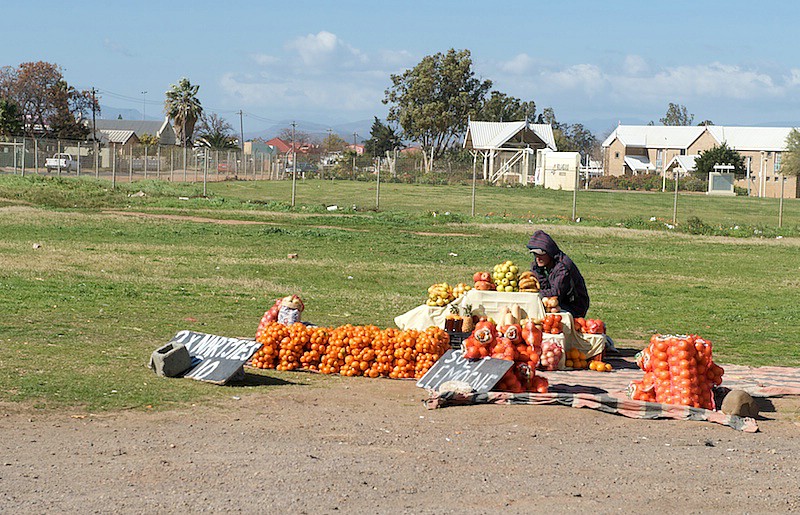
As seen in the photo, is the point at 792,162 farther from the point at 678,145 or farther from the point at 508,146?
the point at 508,146

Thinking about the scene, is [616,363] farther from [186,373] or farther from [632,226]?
[632,226]

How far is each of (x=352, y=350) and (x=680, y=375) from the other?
3483 mm

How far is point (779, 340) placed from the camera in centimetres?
1566

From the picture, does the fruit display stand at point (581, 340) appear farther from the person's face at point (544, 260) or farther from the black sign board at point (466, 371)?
the black sign board at point (466, 371)

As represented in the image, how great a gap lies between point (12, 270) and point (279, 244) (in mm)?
8764

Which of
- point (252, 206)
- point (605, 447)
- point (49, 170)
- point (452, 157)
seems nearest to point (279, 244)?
point (252, 206)

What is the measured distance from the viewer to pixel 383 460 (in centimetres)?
826

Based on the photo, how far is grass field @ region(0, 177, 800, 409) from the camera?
1227 cm

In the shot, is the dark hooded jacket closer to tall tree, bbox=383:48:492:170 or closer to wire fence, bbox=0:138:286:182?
wire fence, bbox=0:138:286:182

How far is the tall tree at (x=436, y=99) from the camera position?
11038 centimetres

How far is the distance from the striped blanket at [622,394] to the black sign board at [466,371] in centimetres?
19

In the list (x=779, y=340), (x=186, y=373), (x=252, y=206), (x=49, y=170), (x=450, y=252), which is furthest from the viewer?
(x=49, y=170)

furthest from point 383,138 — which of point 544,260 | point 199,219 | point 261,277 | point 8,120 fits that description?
point 544,260

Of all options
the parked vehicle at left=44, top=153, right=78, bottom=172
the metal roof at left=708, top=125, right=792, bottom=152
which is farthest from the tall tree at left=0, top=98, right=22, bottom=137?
the metal roof at left=708, top=125, right=792, bottom=152
